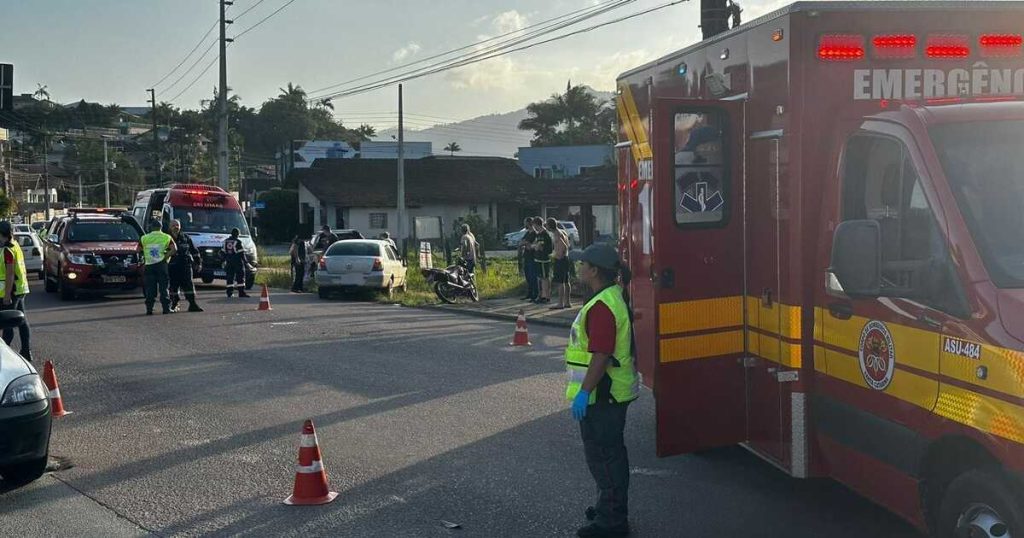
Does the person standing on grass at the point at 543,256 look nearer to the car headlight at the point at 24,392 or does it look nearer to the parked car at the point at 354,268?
the parked car at the point at 354,268

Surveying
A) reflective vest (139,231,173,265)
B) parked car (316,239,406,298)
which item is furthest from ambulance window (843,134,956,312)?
parked car (316,239,406,298)

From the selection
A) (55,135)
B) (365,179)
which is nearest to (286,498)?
(365,179)

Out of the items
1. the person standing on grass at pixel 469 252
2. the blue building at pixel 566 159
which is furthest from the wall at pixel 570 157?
the person standing on grass at pixel 469 252

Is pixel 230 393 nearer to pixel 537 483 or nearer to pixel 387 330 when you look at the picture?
pixel 537 483

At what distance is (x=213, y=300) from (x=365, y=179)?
1502 inches

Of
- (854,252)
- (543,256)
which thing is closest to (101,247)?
(543,256)

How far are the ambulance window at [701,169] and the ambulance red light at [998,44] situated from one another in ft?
5.11

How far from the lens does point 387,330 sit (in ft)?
55.3

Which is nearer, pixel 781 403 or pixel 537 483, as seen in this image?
pixel 781 403

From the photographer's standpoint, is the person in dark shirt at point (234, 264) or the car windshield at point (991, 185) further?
the person in dark shirt at point (234, 264)

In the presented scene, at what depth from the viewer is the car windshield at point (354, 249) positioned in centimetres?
2391

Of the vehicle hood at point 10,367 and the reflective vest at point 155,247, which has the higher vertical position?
the reflective vest at point 155,247

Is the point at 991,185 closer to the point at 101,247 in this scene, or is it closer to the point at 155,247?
the point at 155,247

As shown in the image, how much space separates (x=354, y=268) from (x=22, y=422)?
54.7ft
